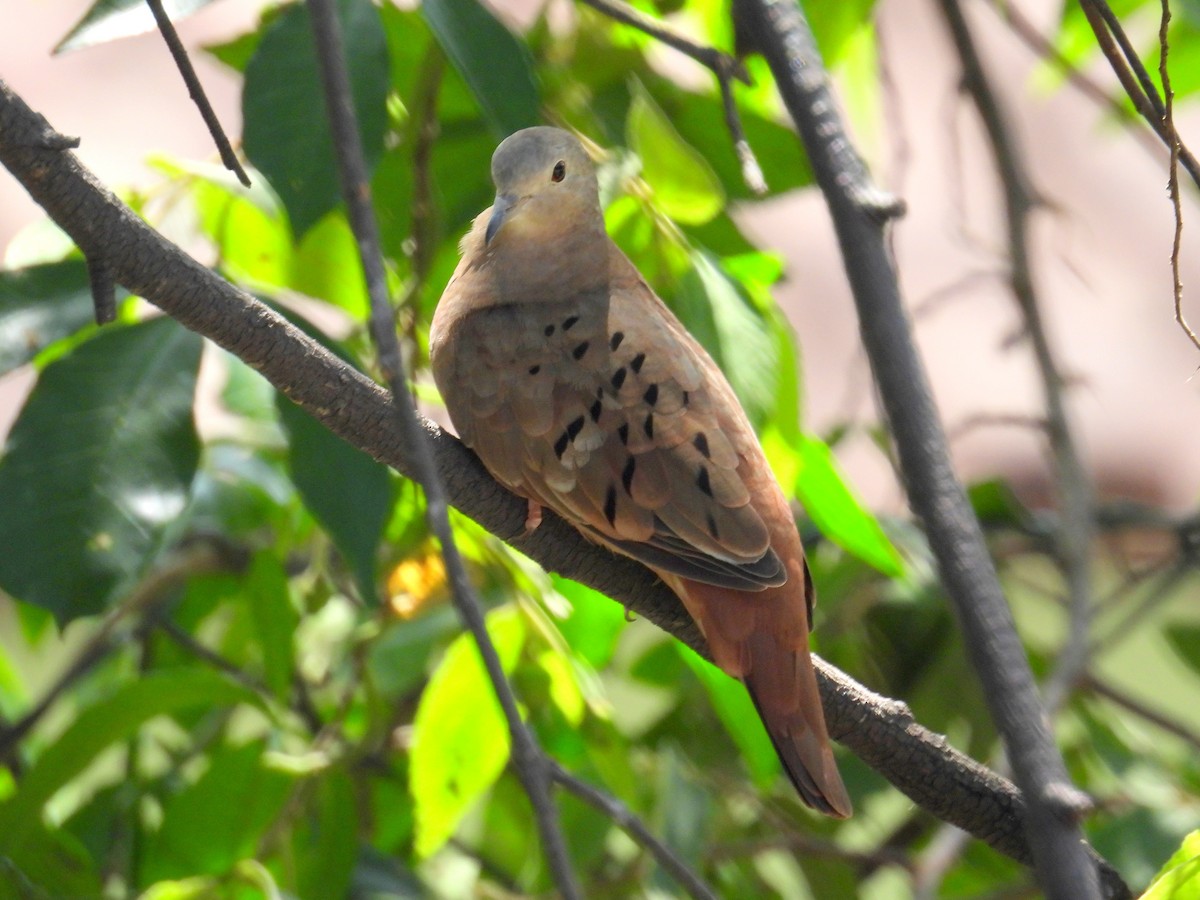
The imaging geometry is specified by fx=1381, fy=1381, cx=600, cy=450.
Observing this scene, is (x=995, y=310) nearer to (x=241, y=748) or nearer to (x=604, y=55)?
(x=604, y=55)

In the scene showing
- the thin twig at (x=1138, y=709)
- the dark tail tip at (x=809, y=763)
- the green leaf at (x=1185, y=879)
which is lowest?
the thin twig at (x=1138, y=709)

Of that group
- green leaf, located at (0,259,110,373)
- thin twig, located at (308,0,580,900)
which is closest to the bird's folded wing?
green leaf, located at (0,259,110,373)

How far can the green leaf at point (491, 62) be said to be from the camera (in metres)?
1.31

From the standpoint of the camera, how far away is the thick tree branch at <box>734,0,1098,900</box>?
1.03 m

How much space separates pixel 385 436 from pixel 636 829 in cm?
39

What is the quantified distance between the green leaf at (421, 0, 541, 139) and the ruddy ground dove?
0.04 meters

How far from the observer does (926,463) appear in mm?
1193

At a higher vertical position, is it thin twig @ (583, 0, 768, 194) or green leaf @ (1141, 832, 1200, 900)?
thin twig @ (583, 0, 768, 194)

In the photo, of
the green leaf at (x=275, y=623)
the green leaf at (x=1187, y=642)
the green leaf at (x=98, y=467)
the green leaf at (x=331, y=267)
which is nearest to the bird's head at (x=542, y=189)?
the green leaf at (x=331, y=267)

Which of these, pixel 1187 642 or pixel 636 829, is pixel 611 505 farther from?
pixel 1187 642

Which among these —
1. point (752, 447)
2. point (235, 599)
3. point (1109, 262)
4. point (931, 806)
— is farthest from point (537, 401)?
point (1109, 262)

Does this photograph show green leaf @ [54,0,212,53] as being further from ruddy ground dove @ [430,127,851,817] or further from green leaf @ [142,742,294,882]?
green leaf @ [142,742,294,882]

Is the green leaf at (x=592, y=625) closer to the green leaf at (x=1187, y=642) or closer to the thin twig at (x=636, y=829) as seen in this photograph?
the thin twig at (x=636, y=829)

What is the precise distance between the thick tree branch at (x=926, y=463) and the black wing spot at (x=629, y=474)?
0.26 meters
